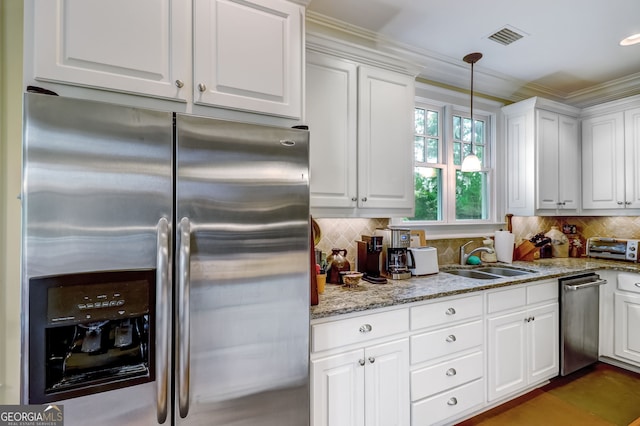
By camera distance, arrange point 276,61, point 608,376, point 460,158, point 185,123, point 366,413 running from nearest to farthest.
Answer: point 185,123
point 276,61
point 366,413
point 608,376
point 460,158

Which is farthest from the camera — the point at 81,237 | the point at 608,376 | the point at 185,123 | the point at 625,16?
the point at 608,376

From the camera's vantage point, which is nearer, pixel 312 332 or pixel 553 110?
pixel 312 332

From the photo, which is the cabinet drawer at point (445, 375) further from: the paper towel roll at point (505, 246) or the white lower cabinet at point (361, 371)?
the paper towel roll at point (505, 246)

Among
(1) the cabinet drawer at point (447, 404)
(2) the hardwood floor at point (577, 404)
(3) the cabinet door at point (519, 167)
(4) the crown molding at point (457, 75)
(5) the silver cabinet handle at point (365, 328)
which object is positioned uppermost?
(4) the crown molding at point (457, 75)

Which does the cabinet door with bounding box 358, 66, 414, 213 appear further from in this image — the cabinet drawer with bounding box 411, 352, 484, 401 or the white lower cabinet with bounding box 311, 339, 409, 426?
the cabinet drawer with bounding box 411, 352, 484, 401

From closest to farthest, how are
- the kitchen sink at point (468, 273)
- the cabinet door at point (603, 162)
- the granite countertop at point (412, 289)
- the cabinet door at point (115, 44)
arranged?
the cabinet door at point (115, 44)
the granite countertop at point (412, 289)
the kitchen sink at point (468, 273)
the cabinet door at point (603, 162)

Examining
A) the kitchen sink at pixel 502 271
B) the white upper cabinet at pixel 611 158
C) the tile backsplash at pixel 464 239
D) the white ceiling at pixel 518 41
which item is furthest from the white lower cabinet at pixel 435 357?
the white ceiling at pixel 518 41

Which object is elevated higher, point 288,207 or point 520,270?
point 288,207

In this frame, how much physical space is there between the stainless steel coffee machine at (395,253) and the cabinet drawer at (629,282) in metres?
2.08

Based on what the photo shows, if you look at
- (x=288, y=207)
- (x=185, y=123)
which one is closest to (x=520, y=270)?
(x=288, y=207)

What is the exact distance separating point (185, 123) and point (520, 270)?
112 inches

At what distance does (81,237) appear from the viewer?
1.04 m

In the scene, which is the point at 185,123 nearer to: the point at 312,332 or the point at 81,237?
the point at 81,237

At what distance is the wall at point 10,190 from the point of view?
1.44m
